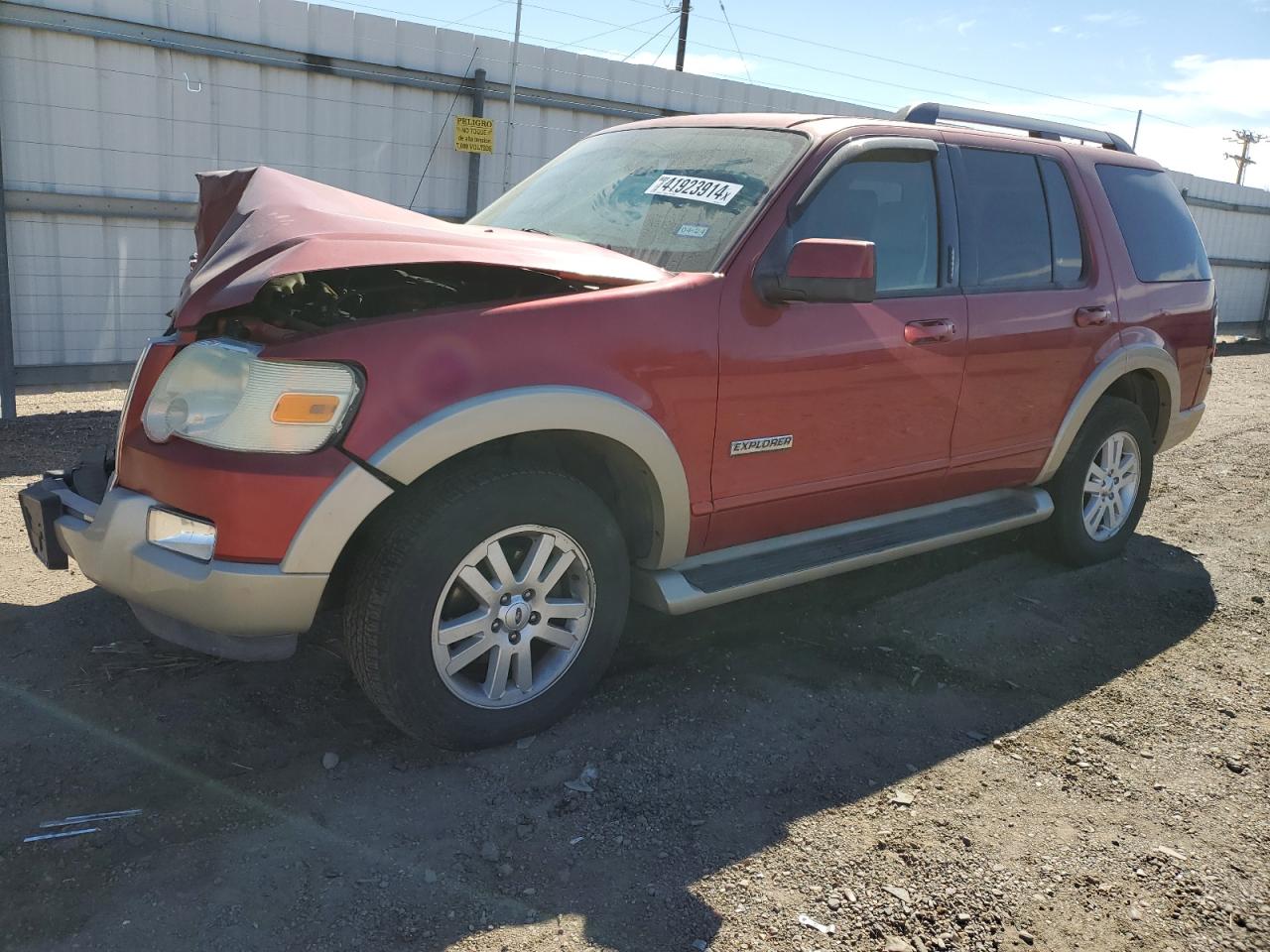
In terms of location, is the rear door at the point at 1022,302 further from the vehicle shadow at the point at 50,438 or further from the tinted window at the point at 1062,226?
the vehicle shadow at the point at 50,438

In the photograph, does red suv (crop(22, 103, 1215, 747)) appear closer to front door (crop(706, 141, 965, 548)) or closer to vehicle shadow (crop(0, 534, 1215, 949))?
front door (crop(706, 141, 965, 548))

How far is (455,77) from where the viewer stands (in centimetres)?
904

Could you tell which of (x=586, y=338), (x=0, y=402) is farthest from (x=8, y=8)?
(x=586, y=338)

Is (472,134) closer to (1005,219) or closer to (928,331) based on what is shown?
(1005,219)

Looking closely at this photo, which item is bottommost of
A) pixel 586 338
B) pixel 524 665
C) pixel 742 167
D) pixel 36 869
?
pixel 36 869

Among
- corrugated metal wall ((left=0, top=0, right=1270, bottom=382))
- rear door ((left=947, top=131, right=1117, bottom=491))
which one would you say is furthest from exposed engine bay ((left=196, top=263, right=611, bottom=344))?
corrugated metal wall ((left=0, top=0, right=1270, bottom=382))

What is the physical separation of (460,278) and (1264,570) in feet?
14.5

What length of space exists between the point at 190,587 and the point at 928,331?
269 cm

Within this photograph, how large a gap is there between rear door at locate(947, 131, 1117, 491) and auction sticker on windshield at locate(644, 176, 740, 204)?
1111 millimetres

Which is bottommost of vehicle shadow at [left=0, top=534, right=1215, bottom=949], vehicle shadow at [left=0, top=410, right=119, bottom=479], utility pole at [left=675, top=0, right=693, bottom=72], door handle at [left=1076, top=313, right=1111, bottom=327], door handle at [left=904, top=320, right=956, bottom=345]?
vehicle shadow at [left=0, top=410, right=119, bottom=479]

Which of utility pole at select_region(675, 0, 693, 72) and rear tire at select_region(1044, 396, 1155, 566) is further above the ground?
utility pole at select_region(675, 0, 693, 72)

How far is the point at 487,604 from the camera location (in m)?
3.05

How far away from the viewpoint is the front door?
11.4 ft

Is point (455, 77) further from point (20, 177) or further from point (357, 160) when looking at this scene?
point (20, 177)
